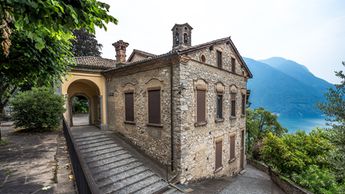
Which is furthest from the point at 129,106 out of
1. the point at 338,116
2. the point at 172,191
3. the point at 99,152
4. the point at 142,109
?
the point at 338,116

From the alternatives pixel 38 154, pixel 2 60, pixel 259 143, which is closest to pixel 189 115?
pixel 38 154

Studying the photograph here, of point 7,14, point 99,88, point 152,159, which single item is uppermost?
point 7,14

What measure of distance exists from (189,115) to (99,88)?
752 cm

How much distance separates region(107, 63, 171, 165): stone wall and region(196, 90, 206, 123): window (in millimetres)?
1665

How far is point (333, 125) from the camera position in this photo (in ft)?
19.0

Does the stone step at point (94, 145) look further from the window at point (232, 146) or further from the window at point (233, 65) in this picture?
the window at point (233, 65)

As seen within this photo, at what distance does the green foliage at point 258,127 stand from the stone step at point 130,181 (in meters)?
14.9

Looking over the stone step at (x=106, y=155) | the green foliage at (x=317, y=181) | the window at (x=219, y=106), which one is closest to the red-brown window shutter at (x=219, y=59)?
the window at (x=219, y=106)

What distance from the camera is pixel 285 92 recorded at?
59.7 meters

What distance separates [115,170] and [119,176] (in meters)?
0.45

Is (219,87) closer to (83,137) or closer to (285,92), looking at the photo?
(83,137)

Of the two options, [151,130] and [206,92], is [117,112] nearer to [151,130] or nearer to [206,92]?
[151,130]

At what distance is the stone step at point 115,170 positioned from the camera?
6867 millimetres

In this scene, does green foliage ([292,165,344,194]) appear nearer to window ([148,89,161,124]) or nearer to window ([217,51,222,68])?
window ([217,51,222,68])
